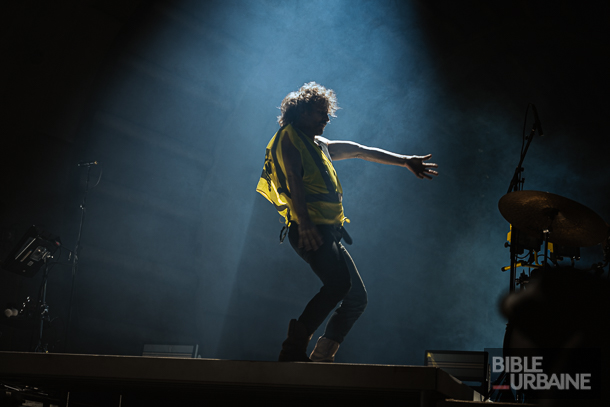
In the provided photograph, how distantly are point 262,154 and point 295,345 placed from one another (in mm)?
4407

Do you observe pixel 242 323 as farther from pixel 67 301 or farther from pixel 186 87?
pixel 186 87

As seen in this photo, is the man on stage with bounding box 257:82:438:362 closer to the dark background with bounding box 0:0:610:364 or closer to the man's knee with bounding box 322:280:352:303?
the man's knee with bounding box 322:280:352:303

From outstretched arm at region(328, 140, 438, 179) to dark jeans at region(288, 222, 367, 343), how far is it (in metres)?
0.59

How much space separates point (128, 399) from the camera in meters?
1.99

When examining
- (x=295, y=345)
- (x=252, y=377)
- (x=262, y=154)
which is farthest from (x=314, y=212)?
(x=262, y=154)

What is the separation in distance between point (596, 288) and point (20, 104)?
519 cm

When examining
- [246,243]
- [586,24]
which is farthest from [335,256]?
[586,24]

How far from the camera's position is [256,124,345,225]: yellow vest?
225 centimetres

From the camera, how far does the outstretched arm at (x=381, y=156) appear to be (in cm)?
260

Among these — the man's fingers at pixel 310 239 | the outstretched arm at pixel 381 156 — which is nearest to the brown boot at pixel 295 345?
the man's fingers at pixel 310 239

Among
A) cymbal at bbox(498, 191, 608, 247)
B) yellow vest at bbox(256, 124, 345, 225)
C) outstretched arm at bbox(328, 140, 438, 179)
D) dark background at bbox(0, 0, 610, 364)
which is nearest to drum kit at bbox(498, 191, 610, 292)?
cymbal at bbox(498, 191, 608, 247)

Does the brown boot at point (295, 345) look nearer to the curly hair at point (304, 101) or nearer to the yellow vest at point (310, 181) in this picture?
the yellow vest at point (310, 181)

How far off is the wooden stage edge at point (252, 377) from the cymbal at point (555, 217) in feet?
5.73

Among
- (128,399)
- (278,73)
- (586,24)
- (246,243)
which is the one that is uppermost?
(586,24)
